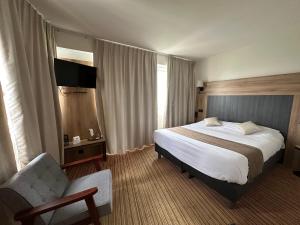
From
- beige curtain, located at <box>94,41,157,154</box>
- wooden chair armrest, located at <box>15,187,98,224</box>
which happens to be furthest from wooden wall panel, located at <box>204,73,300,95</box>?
wooden chair armrest, located at <box>15,187,98,224</box>

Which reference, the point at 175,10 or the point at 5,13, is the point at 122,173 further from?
the point at 175,10

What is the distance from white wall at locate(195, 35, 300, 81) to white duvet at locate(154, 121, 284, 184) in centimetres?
133

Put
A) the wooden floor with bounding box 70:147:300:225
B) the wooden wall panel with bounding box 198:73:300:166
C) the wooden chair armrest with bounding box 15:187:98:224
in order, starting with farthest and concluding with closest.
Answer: the wooden wall panel with bounding box 198:73:300:166, the wooden floor with bounding box 70:147:300:225, the wooden chair armrest with bounding box 15:187:98:224

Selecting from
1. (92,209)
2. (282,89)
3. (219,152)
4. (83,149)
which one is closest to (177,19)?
(219,152)

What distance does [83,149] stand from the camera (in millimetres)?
2869

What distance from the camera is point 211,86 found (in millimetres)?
4156

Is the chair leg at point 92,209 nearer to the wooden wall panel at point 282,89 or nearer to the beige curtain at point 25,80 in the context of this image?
the beige curtain at point 25,80

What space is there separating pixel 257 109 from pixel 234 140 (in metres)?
1.38

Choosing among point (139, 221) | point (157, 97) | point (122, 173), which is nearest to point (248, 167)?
point (139, 221)

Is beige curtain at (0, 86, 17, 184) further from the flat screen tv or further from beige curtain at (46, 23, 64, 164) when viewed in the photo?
the flat screen tv

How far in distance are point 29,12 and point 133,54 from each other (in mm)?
1965

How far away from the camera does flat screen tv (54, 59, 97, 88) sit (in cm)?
237

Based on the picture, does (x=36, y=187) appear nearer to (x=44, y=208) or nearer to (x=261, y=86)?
(x=44, y=208)

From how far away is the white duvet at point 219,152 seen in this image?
1.67m
